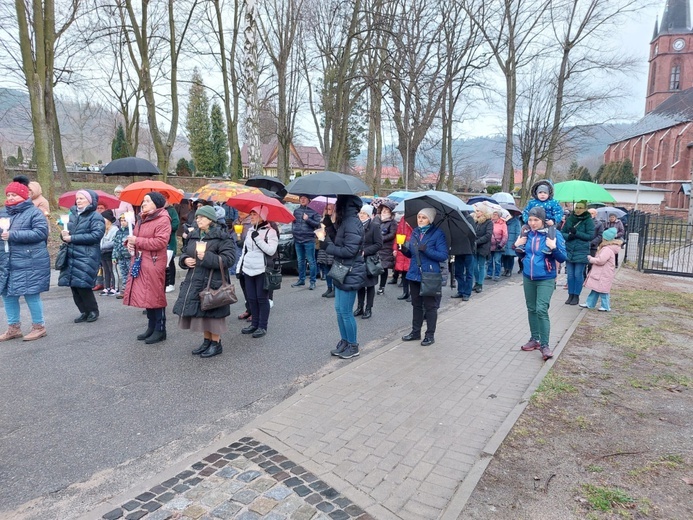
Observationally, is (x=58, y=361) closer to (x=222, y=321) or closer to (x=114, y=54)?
(x=222, y=321)

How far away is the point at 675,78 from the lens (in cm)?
6938

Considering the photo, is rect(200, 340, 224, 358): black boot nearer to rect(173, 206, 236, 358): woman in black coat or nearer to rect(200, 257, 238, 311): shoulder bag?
rect(173, 206, 236, 358): woman in black coat

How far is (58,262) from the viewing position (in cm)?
644

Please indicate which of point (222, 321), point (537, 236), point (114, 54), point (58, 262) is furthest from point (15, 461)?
point (114, 54)

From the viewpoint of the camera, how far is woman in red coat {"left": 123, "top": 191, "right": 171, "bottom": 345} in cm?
566

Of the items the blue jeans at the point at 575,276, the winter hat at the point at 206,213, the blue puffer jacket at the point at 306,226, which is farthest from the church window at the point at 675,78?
the winter hat at the point at 206,213

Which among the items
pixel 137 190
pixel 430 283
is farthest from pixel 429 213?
pixel 137 190

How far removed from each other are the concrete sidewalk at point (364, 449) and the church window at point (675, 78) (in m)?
83.3

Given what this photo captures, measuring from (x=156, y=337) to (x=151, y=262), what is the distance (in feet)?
3.29

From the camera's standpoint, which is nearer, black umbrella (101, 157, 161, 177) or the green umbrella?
the green umbrella

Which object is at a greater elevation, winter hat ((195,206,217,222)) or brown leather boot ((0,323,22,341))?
winter hat ((195,206,217,222))

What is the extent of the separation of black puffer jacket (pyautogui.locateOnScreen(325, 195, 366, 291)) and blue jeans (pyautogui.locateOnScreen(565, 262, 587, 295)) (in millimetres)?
5474

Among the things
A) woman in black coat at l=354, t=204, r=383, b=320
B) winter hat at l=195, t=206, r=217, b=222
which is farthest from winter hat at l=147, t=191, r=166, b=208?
woman in black coat at l=354, t=204, r=383, b=320

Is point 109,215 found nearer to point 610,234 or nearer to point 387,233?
point 387,233
